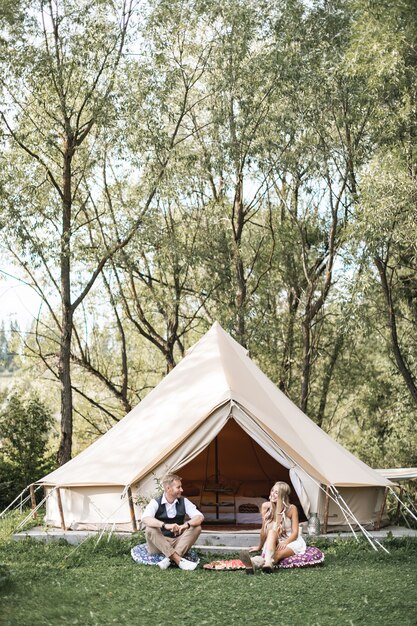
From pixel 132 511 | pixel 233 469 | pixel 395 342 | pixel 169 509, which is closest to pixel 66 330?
pixel 233 469

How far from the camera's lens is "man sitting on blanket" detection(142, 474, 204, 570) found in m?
7.58

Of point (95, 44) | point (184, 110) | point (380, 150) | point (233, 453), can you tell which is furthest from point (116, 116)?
point (233, 453)

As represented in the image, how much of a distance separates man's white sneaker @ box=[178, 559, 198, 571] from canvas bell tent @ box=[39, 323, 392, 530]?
5.47 feet

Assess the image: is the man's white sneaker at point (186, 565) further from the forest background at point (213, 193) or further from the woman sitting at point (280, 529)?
the forest background at point (213, 193)

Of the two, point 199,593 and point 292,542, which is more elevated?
point 292,542

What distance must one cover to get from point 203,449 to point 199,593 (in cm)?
344

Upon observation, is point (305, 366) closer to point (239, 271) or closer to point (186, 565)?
point (239, 271)

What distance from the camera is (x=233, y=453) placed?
44.6 feet

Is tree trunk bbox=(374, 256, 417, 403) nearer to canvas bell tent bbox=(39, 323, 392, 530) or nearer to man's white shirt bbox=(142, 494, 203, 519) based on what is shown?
canvas bell tent bbox=(39, 323, 392, 530)

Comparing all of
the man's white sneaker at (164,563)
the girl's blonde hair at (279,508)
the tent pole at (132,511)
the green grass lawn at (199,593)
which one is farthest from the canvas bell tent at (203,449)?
the man's white sneaker at (164,563)

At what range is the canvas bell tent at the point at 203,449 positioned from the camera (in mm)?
9539

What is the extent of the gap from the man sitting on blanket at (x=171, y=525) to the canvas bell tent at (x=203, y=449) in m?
1.41

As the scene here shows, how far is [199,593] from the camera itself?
6.33 metres

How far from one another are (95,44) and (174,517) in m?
10.8
